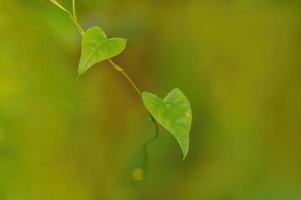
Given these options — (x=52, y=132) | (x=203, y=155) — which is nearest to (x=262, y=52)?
(x=203, y=155)

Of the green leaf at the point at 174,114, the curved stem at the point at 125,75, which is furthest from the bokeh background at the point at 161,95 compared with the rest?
the green leaf at the point at 174,114

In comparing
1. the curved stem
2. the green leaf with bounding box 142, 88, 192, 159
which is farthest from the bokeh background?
the green leaf with bounding box 142, 88, 192, 159

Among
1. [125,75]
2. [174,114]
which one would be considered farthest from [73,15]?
[174,114]

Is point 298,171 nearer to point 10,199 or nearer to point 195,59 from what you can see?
point 195,59

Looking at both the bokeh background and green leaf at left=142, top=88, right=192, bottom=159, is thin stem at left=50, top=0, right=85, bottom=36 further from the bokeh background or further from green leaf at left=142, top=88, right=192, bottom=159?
green leaf at left=142, top=88, right=192, bottom=159

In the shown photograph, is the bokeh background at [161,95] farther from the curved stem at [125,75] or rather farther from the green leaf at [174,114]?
the green leaf at [174,114]

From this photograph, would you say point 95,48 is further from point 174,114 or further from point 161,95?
point 161,95
